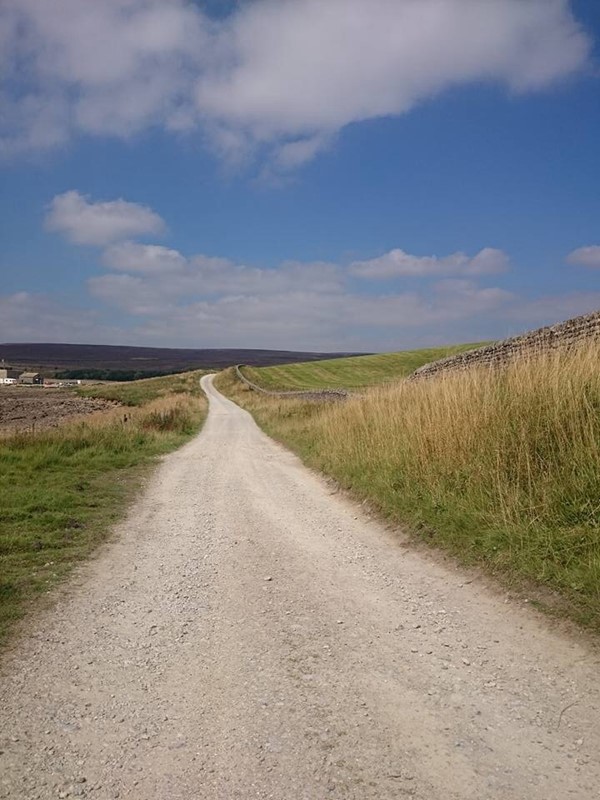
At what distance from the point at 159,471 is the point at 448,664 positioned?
10.3 metres

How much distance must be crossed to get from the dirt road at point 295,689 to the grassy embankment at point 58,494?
1.90 ft

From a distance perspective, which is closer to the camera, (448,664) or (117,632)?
(448,664)

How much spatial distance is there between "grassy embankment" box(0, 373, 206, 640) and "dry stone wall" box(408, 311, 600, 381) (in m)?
6.57

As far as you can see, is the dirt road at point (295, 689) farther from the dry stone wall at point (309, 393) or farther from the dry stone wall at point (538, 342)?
the dry stone wall at point (309, 393)

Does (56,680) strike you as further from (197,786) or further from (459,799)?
(459,799)

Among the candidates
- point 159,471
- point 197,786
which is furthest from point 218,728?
point 159,471

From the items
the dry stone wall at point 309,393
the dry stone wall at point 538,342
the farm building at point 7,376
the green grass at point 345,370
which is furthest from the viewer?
the farm building at point 7,376

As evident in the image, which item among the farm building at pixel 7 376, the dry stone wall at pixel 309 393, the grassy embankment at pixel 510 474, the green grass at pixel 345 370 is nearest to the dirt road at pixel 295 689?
the grassy embankment at pixel 510 474

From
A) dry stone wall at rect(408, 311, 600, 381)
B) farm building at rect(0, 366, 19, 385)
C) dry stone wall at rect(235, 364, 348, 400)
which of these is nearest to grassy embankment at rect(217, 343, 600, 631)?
dry stone wall at rect(408, 311, 600, 381)

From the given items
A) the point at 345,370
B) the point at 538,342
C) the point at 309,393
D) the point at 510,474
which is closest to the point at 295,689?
the point at 510,474

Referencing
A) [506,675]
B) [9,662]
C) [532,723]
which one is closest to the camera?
[532,723]

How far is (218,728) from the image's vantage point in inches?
121

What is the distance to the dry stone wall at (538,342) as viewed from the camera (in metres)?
9.71

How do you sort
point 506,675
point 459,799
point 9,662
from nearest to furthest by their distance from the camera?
point 459,799
point 506,675
point 9,662
